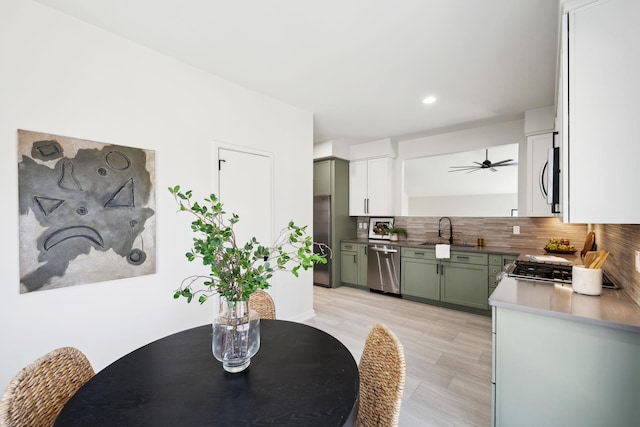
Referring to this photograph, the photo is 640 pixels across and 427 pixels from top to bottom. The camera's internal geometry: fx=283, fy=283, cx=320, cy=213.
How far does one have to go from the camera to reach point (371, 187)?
5.05m

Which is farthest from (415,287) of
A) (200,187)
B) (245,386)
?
(245,386)

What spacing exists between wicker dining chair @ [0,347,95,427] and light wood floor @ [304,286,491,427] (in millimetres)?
1835

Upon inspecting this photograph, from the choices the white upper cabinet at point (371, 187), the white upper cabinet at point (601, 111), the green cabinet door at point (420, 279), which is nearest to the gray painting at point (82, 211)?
the white upper cabinet at point (601, 111)

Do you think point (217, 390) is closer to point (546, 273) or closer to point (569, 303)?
point (569, 303)

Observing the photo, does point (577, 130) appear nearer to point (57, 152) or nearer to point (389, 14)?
point (389, 14)

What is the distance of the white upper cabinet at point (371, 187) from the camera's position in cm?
487

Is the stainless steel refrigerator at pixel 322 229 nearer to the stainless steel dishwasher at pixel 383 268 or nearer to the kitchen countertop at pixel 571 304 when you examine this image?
the stainless steel dishwasher at pixel 383 268

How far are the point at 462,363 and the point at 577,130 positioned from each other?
2145 mm

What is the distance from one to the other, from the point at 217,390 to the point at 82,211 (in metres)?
1.66

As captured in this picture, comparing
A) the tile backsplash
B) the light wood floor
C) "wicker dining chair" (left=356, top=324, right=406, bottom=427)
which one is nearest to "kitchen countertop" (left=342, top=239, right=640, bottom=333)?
the tile backsplash

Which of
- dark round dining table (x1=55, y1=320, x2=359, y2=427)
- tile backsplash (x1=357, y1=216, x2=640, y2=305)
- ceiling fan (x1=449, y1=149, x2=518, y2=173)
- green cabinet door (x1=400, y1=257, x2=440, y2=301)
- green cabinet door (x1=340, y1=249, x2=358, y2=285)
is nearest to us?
dark round dining table (x1=55, y1=320, x2=359, y2=427)

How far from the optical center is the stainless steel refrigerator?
198 inches

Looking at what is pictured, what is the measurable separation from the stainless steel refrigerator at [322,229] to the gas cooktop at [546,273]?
119 inches

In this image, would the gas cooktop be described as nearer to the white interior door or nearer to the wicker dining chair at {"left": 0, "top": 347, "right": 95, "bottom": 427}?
the white interior door
